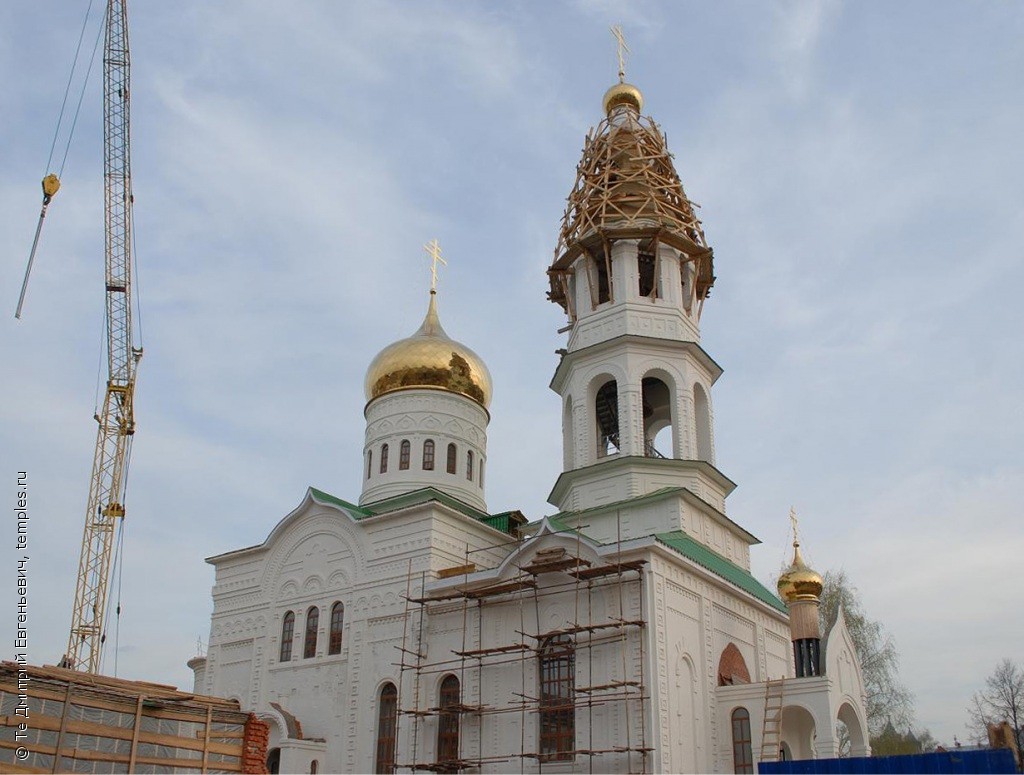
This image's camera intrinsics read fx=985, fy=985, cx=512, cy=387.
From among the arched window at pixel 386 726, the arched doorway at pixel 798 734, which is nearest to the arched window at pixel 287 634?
the arched window at pixel 386 726

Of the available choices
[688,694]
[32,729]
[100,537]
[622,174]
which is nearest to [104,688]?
[32,729]

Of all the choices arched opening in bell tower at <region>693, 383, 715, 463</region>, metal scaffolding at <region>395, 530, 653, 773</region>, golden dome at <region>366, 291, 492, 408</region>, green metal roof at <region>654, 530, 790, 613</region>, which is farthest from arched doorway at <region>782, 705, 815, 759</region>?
golden dome at <region>366, 291, 492, 408</region>

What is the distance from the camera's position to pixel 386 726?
20500 millimetres

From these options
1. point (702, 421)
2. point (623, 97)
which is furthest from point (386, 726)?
Result: point (623, 97)

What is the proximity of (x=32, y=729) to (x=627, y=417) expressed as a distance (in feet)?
46.5

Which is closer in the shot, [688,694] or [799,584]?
[688,694]

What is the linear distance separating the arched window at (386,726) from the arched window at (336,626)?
1774 mm

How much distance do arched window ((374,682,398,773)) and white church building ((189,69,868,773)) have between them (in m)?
0.05

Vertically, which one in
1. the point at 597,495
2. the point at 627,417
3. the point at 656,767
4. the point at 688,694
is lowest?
the point at 656,767

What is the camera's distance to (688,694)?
18016mm

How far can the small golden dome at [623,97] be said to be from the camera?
27656mm

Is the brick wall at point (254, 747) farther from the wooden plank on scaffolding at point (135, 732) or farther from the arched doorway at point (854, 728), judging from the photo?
the arched doorway at point (854, 728)

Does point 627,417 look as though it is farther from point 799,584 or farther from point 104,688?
point 104,688

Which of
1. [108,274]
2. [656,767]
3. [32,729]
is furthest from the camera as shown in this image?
[108,274]
